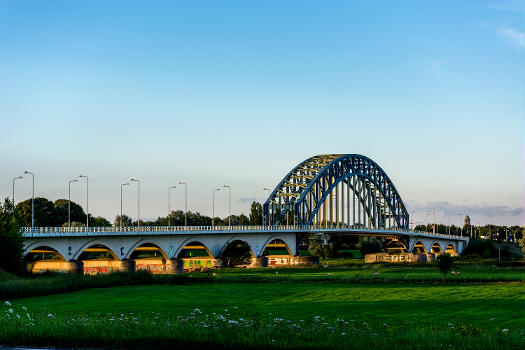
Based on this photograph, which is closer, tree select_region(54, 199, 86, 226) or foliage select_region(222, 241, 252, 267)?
foliage select_region(222, 241, 252, 267)

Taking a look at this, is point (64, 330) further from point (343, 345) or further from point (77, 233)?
point (77, 233)

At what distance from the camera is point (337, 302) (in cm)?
4722

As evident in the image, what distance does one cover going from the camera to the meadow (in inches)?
971

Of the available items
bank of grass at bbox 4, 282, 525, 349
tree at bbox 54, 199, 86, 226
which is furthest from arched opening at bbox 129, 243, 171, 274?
tree at bbox 54, 199, 86, 226

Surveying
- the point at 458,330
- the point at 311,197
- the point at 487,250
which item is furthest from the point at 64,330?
the point at 487,250

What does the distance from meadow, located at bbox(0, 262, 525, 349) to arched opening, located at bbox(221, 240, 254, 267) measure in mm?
53950

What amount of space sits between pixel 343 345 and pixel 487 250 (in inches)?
7170

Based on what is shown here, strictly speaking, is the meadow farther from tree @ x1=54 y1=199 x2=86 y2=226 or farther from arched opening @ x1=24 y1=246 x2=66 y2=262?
tree @ x1=54 y1=199 x2=86 y2=226

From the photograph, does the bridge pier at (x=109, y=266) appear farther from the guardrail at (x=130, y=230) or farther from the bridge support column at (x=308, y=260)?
the bridge support column at (x=308, y=260)

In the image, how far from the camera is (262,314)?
39000mm

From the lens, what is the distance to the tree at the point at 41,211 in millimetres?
169875

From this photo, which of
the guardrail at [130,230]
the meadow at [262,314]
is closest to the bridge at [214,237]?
the guardrail at [130,230]

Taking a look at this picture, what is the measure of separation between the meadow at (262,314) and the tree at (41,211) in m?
108

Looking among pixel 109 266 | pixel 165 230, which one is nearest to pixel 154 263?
pixel 165 230
